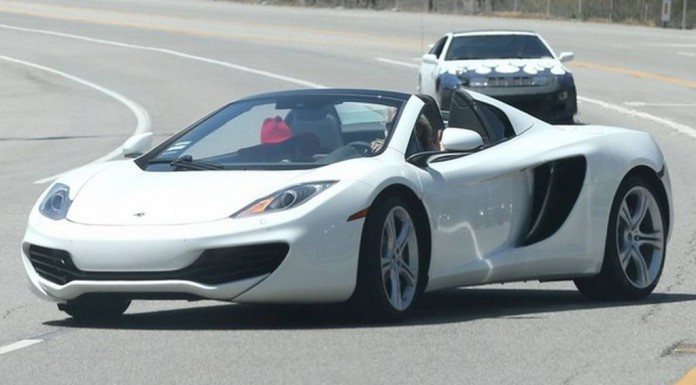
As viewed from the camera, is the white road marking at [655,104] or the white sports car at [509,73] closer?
the white sports car at [509,73]

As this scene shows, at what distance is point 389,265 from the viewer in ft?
27.8

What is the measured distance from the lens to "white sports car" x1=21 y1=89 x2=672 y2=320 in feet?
26.6

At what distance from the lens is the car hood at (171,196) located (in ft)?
26.8

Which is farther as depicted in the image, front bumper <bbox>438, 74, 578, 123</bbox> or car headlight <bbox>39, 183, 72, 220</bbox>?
front bumper <bbox>438, 74, 578, 123</bbox>

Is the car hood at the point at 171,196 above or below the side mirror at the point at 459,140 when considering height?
below

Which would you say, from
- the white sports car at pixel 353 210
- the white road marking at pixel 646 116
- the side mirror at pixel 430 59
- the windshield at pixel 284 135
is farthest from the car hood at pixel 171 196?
the side mirror at pixel 430 59

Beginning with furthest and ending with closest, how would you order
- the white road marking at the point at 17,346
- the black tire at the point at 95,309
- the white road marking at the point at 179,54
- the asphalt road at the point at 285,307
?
1. the white road marking at the point at 179,54
2. the black tire at the point at 95,309
3. the white road marking at the point at 17,346
4. the asphalt road at the point at 285,307

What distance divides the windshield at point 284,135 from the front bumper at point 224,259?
23.7 inches

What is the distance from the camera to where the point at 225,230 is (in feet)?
26.3

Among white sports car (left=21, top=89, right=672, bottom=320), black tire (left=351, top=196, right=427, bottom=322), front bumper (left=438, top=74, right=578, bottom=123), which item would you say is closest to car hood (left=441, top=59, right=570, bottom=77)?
front bumper (left=438, top=74, right=578, bottom=123)

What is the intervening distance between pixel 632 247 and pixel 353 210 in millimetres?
2238

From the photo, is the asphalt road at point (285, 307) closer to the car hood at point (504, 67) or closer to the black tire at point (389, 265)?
the black tire at point (389, 265)

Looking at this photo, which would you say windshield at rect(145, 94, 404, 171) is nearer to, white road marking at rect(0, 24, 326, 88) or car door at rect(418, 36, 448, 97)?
car door at rect(418, 36, 448, 97)

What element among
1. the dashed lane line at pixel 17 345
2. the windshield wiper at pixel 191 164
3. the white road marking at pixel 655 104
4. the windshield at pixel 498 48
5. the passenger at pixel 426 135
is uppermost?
the passenger at pixel 426 135
